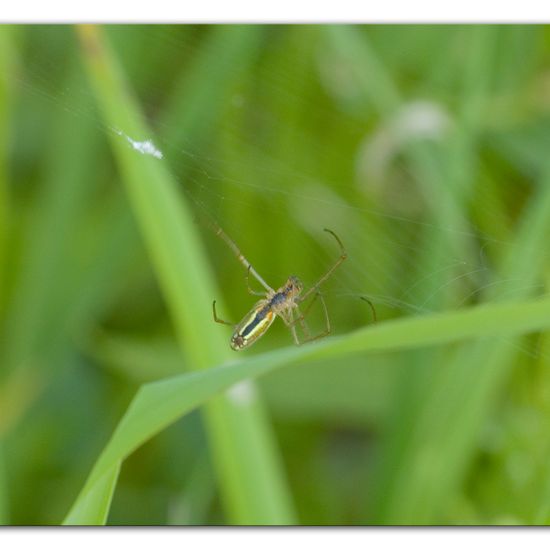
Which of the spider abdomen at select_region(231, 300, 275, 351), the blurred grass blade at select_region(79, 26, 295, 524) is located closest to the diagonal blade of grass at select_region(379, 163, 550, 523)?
the blurred grass blade at select_region(79, 26, 295, 524)

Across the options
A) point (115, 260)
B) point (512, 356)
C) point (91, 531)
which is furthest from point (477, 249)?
point (115, 260)

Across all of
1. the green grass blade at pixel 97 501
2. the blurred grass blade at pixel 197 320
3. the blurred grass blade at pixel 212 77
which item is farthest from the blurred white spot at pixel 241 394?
the blurred grass blade at pixel 212 77

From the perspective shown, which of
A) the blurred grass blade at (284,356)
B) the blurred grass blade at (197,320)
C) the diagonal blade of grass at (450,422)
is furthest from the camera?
the diagonal blade of grass at (450,422)

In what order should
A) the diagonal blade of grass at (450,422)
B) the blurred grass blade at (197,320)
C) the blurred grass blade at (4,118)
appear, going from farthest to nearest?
the blurred grass blade at (4,118) → the diagonal blade of grass at (450,422) → the blurred grass blade at (197,320)

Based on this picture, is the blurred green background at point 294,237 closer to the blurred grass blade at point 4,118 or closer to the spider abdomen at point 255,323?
the blurred grass blade at point 4,118

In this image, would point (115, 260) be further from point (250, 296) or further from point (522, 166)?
point (522, 166)

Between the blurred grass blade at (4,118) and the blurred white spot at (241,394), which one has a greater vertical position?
the blurred grass blade at (4,118)
